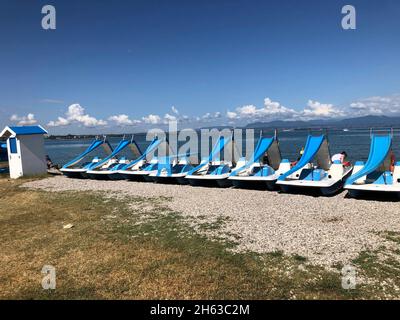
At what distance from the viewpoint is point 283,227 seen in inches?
355

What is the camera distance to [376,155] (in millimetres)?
12883

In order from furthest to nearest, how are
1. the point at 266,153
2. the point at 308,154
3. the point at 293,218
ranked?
1. the point at 266,153
2. the point at 308,154
3. the point at 293,218

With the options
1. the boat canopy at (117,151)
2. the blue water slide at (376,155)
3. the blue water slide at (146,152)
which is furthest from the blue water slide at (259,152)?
the boat canopy at (117,151)

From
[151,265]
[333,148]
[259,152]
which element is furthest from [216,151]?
[333,148]

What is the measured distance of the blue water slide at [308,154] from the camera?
13.6m

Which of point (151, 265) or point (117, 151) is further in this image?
point (117, 151)

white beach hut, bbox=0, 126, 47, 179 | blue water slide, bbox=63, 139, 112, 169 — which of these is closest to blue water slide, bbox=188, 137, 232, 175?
blue water slide, bbox=63, 139, 112, 169

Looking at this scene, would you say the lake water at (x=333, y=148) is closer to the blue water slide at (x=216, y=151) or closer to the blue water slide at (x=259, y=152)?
the blue water slide at (x=216, y=151)

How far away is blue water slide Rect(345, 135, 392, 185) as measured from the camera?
12120 millimetres

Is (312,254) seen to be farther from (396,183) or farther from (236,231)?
(396,183)

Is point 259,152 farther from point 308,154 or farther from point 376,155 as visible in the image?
point 376,155

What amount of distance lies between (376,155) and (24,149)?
19.3m

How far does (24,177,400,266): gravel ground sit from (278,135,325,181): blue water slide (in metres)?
0.97

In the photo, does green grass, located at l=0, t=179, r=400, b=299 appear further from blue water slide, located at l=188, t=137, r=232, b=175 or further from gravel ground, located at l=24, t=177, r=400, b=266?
blue water slide, located at l=188, t=137, r=232, b=175
